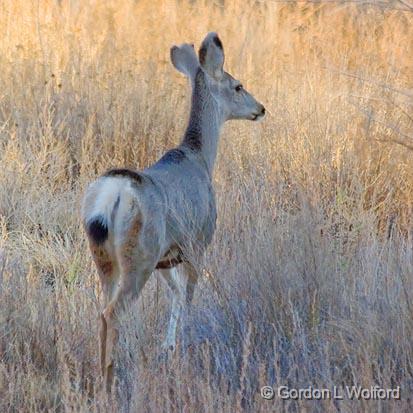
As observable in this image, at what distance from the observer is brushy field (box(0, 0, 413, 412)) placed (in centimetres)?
457

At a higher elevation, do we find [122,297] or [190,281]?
[122,297]

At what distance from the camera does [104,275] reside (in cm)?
527

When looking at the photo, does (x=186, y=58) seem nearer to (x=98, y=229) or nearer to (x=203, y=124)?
(x=203, y=124)

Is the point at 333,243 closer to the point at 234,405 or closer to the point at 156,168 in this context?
the point at 156,168

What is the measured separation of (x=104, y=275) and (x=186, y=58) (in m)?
2.20

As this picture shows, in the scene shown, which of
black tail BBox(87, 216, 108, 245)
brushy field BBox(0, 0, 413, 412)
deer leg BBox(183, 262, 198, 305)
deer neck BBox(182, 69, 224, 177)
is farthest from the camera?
deer neck BBox(182, 69, 224, 177)

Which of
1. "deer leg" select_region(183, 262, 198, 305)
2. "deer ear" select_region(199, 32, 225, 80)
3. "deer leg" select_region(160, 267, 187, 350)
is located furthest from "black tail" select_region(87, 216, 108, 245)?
"deer ear" select_region(199, 32, 225, 80)

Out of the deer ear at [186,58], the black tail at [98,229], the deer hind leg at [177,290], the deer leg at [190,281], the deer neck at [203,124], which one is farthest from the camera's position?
the deer ear at [186,58]

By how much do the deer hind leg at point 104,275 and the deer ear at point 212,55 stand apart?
2.05 m

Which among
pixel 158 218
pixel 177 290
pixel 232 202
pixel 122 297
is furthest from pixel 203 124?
pixel 122 297

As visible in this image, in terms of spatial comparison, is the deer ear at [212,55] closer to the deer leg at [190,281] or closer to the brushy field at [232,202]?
the brushy field at [232,202]

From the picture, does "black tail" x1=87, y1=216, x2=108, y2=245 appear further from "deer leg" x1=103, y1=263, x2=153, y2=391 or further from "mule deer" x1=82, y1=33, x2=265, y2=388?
"deer leg" x1=103, y1=263, x2=153, y2=391

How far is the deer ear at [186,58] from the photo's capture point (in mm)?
6973

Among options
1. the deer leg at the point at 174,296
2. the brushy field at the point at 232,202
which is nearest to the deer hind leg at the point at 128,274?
the brushy field at the point at 232,202
